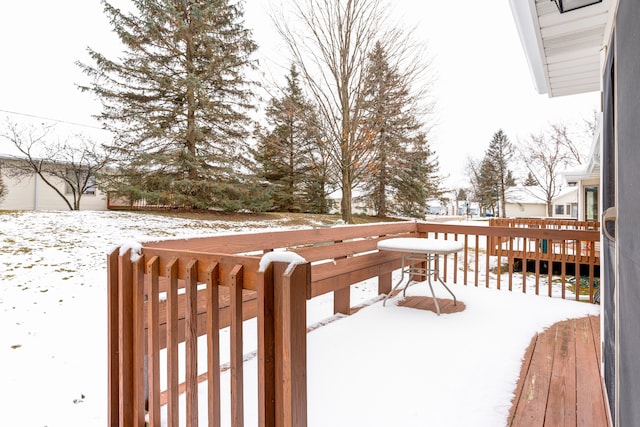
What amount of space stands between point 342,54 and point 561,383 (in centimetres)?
604

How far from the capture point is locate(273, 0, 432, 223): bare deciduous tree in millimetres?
6426

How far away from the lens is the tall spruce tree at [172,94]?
1112cm

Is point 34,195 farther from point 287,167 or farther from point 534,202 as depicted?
point 534,202

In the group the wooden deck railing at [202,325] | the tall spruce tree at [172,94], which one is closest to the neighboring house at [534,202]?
the tall spruce tree at [172,94]

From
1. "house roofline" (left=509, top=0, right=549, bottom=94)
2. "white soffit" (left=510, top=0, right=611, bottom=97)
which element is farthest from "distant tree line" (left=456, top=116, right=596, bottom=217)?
"house roofline" (left=509, top=0, right=549, bottom=94)

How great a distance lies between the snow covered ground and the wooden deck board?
83mm

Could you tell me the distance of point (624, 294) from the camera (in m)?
1.15

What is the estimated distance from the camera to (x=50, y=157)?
532 inches

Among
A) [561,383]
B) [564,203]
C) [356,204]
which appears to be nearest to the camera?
[561,383]

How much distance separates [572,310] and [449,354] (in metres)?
1.87

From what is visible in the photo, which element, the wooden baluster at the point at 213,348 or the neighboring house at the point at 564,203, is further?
the neighboring house at the point at 564,203

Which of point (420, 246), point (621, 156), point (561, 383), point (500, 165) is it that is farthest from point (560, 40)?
point (500, 165)

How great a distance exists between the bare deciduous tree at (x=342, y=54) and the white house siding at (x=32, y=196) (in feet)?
35.9

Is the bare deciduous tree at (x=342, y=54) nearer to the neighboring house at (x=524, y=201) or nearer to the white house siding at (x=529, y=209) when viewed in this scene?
the neighboring house at (x=524, y=201)
